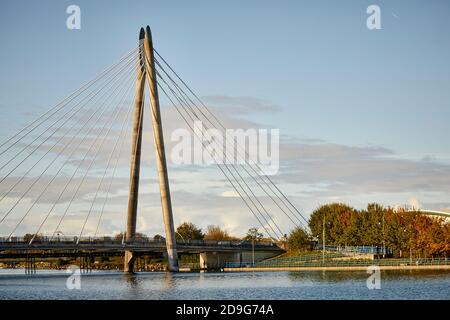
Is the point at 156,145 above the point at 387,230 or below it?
above

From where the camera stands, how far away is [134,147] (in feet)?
307

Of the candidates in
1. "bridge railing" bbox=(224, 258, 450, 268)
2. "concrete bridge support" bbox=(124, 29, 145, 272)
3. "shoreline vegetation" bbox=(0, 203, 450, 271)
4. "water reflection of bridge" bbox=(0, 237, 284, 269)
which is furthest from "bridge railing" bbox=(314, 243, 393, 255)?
"concrete bridge support" bbox=(124, 29, 145, 272)

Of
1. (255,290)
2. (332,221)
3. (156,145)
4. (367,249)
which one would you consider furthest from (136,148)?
(332,221)

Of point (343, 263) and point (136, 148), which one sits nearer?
point (136, 148)

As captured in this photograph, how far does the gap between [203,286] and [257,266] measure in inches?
1843

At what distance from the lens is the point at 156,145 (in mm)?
89375

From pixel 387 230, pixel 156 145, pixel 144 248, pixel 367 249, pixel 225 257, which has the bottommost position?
pixel 225 257

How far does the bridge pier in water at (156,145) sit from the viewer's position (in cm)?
8900

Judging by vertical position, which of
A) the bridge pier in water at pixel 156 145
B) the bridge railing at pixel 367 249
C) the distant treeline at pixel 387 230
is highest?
the bridge pier in water at pixel 156 145

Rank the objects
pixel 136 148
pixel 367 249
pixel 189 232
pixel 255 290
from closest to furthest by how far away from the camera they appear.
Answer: pixel 255 290 → pixel 136 148 → pixel 367 249 → pixel 189 232

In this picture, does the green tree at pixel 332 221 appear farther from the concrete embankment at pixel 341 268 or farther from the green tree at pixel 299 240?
the concrete embankment at pixel 341 268

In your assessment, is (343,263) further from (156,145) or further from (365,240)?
(156,145)

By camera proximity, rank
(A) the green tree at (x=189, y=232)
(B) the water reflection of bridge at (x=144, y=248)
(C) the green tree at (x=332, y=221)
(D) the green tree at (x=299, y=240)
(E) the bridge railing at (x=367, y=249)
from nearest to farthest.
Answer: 1. (B) the water reflection of bridge at (x=144, y=248)
2. (E) the bridge railing at (x=367, y=249)
3. (C) the green tree at (x=332, y=221)
4. (D) the green tree at (x=299, y=240)
5. (A) the green tree at (x=189, y=232)

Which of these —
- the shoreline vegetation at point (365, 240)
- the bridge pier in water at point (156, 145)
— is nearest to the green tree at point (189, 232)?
the shoreline vegetation at point (365, 240)
